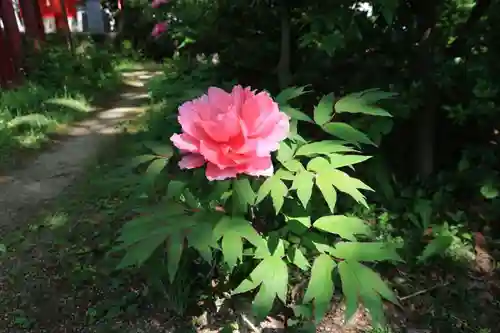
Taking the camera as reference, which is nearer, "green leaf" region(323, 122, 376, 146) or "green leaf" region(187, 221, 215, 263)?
"green leaf" region(187, 221, 215, 263)

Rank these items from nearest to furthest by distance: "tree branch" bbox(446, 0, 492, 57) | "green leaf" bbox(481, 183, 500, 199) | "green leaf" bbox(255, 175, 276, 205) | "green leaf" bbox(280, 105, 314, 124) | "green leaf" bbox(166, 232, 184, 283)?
"green leaf" bbox(166, 232, 184, 283), "green leaf" bbox(255, 175, 276, 205), "green leaf" bbox(280, 105, 314, 124), "green leaf" bbox(481, 183, 500, 199), "tree branch" bbox(446, 0, 492, 57)

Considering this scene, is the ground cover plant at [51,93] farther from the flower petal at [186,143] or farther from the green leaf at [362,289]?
the green leaf at [362,289]

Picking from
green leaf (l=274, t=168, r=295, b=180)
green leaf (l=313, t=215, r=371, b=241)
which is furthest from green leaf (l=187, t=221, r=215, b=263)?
green leaf (l=313, t=215, r=371, b=241)

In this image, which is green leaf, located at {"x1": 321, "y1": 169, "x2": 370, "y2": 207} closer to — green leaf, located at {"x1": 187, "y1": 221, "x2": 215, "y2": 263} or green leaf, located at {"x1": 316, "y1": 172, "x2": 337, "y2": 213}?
green leaf, located at {"x1": 316, "y1": 172, "x2": 337, "y2": 213}

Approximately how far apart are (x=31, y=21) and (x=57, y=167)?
551cm

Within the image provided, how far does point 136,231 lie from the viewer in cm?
153

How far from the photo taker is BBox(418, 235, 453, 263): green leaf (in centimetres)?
303

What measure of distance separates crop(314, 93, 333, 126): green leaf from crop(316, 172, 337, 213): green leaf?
26cm

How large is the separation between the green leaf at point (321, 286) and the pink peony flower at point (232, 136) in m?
0.30

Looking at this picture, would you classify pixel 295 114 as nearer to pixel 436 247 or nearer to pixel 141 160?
pixel 141 160

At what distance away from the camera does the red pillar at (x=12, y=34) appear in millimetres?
7883

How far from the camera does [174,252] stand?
57.9 inches

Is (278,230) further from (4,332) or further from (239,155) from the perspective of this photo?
(4,332)

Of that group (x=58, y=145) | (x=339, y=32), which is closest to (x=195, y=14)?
(x=339, y=32)
